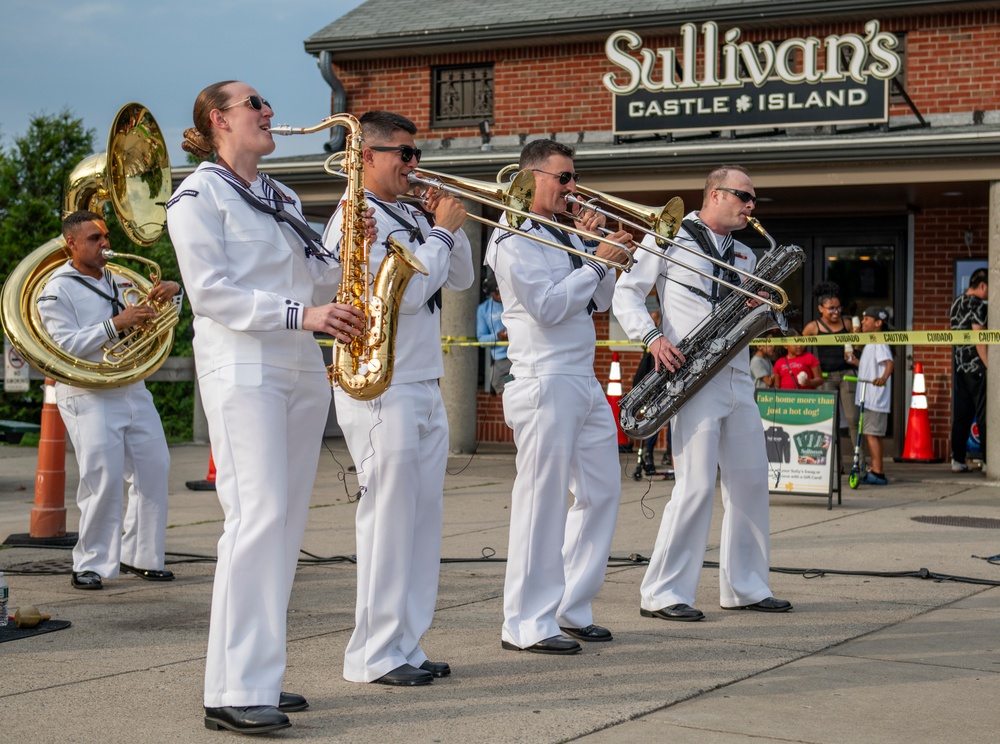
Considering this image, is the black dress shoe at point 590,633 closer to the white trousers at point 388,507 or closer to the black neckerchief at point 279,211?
the white trousers at point 388,507

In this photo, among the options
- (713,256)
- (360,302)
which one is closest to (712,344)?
(713,256)

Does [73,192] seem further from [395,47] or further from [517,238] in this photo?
[395,47]

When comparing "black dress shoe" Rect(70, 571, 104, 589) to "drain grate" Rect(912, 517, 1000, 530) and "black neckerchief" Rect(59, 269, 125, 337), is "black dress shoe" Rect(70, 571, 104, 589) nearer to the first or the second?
"black neckerchief" Rect(59, 269, 125, 337)

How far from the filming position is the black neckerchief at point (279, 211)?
15.5 feet

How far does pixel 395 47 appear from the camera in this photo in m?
18.8

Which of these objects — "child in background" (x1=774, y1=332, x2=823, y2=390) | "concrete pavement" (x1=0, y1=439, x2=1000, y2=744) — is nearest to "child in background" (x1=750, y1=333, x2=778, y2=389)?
"child in background" (x1=774, y1=332, x2=823, y2=390)

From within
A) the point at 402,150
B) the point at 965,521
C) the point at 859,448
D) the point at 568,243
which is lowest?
the point at 965,521

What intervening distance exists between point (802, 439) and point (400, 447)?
7.14 metres

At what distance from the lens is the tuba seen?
309 inches

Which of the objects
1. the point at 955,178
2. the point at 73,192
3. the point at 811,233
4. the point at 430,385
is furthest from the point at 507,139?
the point at 430,385

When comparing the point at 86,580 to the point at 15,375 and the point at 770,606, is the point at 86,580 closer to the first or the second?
the point at 770,606

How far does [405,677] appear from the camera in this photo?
16.9 feet

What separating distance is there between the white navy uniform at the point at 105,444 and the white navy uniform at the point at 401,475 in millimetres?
2809

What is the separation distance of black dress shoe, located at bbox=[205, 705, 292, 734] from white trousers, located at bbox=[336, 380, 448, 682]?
2.35 ft
